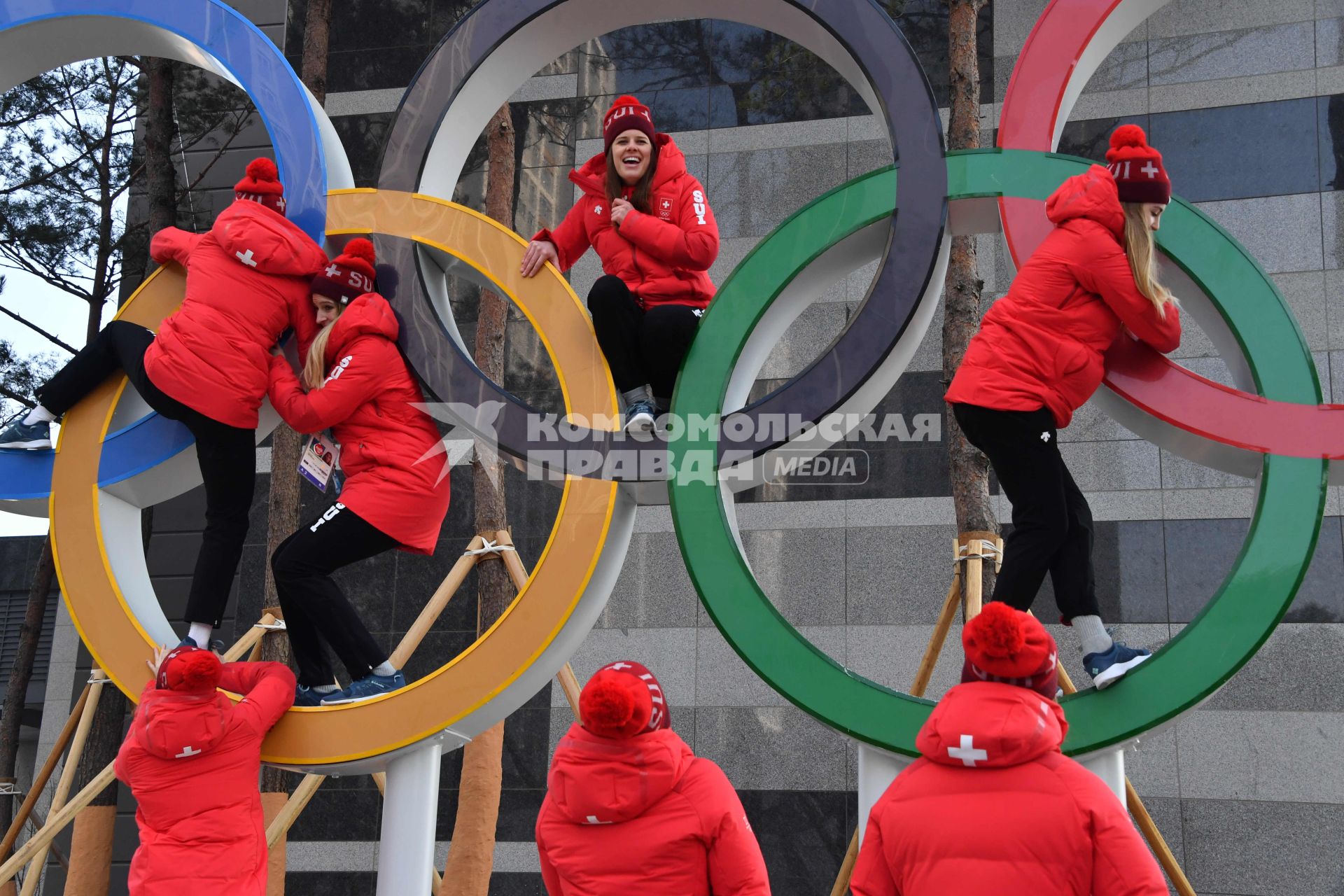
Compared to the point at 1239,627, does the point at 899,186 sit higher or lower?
higher

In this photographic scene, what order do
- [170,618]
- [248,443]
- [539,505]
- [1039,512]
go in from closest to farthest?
1. [1039,512]
2. [248,443]
3. [539,505]
4. [170,618]

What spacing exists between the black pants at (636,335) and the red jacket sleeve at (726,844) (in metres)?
1.81

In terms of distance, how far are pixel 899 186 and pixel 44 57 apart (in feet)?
13.7

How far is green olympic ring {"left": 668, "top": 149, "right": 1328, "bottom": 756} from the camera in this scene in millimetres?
4199

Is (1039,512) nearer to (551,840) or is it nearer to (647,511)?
(551,840)

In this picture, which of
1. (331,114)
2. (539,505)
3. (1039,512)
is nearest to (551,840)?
(1039,512)

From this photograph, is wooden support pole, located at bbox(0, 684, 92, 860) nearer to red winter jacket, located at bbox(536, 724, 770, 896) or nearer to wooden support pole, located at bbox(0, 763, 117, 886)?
wooden support pole, located at bbox(0, 763, 117, 886)

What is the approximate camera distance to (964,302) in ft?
→ 23.7

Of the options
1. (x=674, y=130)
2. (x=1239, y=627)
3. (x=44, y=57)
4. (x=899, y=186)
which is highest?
(x=674, y=130)

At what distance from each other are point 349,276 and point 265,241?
1.25 ft

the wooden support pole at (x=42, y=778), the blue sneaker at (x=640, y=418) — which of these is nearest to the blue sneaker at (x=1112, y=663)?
the blue sneaker at (x=640, y=418)

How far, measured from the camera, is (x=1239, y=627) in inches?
164

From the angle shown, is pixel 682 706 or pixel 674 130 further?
pixel 674 130

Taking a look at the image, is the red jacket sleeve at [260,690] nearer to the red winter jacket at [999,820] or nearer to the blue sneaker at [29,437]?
the blue sneaker at [29,437]
